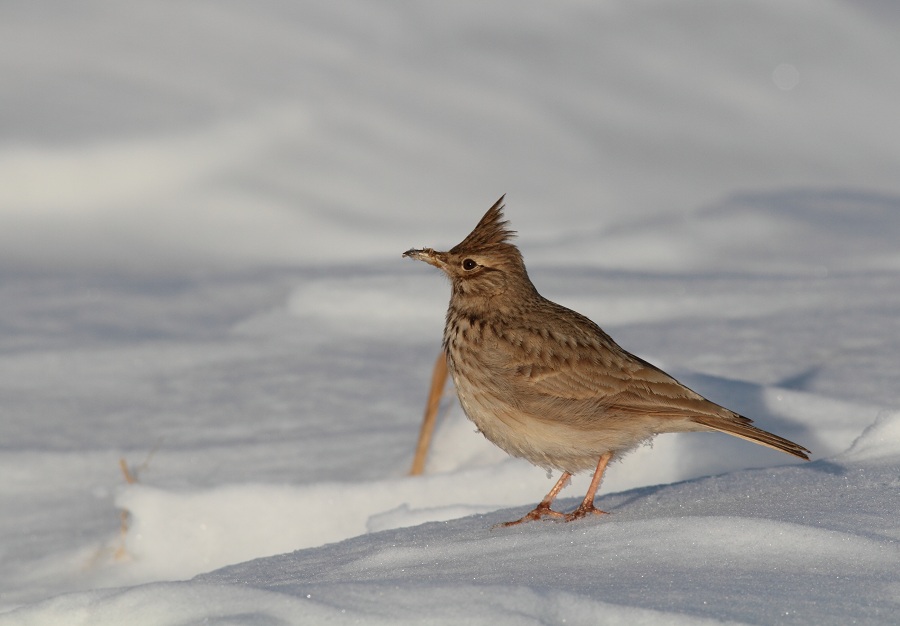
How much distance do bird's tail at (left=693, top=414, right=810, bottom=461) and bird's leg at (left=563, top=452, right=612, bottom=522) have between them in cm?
39

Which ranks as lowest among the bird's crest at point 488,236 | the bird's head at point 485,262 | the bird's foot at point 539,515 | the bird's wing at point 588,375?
the bird's foot at point 539,515

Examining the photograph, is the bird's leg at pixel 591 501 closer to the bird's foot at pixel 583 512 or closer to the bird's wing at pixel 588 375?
the bird's foot at pixel 583 512

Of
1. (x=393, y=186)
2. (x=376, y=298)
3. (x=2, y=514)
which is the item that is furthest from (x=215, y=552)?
(x=393, y=186)

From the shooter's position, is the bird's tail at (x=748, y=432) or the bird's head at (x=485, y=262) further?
the bird's head at (x=485, y=262)

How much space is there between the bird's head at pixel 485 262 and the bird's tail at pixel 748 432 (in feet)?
3.51

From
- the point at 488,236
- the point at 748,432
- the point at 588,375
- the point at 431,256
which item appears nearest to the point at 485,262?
the point at 488,236

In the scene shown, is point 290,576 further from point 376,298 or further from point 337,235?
point 337,235

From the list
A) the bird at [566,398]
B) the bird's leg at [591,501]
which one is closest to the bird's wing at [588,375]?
the bird at [566,398]

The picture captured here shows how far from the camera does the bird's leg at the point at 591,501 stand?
14.4 ft

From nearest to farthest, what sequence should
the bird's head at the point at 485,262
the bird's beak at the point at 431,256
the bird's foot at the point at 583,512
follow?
the bird's foot at the point at 583,512 → the bird's head at the point at 485,262 → the bird's beak at the point at 431,256

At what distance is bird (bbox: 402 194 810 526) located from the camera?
4504 mm

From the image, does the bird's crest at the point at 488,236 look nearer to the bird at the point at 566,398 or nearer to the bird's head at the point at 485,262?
the bird's head at the point at 485,262

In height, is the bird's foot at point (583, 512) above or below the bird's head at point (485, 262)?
below

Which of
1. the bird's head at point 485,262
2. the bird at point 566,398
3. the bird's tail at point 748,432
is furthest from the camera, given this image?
the bird's head at point 485,262
